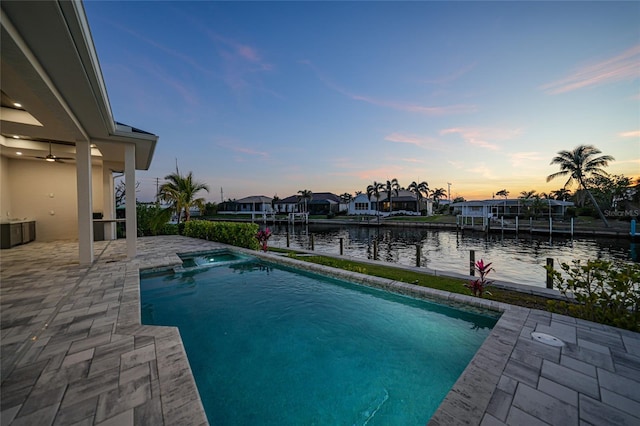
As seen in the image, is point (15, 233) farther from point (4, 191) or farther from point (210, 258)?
point (210, 258)

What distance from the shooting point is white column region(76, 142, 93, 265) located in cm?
632

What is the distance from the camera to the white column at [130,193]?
755 centimetres

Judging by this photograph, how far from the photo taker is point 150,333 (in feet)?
10.4

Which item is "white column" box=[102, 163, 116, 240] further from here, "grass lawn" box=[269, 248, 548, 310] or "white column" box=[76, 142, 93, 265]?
"grass lawn" box=[269, 248, 548, 310]

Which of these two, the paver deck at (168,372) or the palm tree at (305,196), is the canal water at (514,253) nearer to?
the paver deck at (168,372)

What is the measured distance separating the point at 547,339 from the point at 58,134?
10.2 m

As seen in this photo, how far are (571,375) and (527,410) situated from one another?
0.88m

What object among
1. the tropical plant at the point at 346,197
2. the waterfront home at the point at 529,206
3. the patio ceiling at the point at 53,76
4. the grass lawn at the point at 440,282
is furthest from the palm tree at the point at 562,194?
the patio ceiling at the point at 53,76

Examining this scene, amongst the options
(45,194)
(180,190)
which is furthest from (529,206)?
(45,194)

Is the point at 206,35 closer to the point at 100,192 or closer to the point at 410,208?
the point at 100,192

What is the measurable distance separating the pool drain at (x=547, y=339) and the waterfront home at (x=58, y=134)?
6320 mm

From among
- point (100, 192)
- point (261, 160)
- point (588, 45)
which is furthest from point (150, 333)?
point (261, 160)

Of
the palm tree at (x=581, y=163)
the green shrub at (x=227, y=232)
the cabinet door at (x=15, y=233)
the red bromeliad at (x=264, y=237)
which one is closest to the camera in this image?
the cabinet door at (x=15, y=233)

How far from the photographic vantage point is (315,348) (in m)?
3.74
